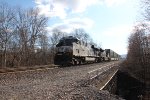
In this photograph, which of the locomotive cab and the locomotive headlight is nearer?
the locomotive cab

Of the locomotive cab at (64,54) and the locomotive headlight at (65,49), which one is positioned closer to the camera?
the locomotive cab at (64,54)

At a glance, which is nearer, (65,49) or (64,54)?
(64,54)

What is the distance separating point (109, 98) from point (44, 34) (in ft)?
186

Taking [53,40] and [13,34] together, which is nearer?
[13,34]

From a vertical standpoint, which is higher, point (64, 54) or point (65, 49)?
point (65, 49)

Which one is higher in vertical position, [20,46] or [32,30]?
[32,30]

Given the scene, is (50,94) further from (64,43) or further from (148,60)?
(148,60)

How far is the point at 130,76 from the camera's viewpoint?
35.1 metres

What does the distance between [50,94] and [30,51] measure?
154 ft

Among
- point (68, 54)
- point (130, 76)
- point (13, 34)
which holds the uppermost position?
point (13, 34)

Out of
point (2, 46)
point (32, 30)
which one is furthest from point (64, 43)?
point (32, 30)

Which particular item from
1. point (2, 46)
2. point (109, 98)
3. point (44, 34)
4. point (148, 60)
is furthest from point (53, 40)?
point (109, 98)

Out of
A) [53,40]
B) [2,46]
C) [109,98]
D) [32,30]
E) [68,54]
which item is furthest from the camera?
[53,40]

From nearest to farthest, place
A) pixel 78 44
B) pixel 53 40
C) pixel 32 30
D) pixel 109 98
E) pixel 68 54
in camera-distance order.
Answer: pixel 109 98 → pixel 68 54 → pixel 78 44 → pixel 32 30 → pixel 53 40
